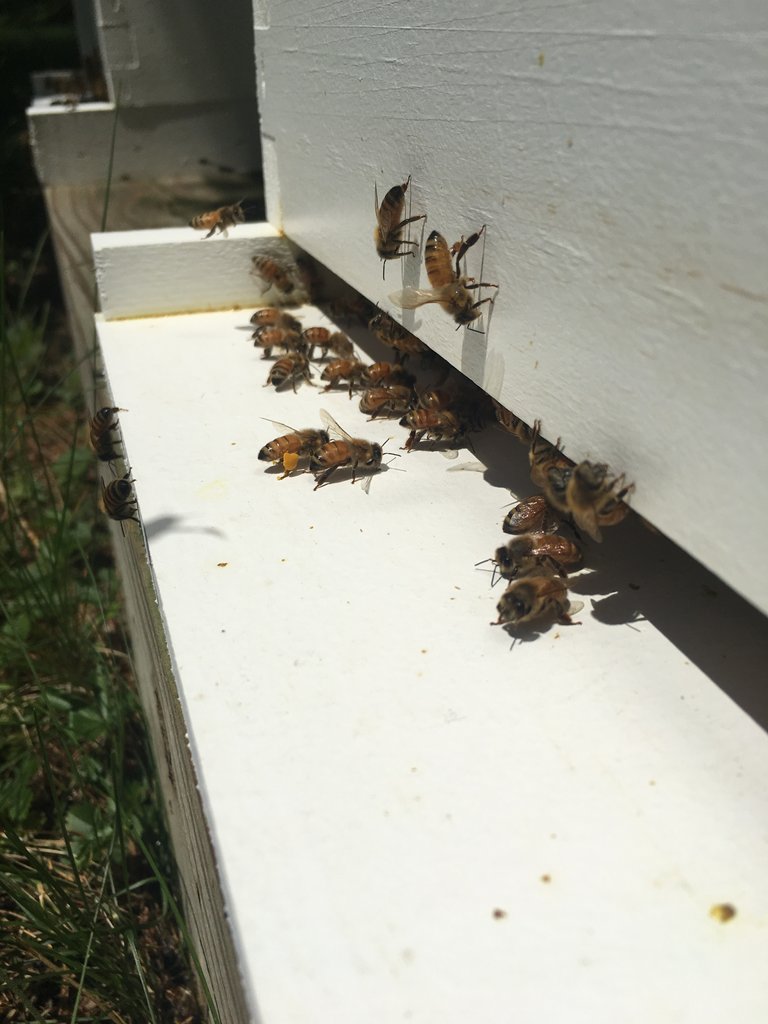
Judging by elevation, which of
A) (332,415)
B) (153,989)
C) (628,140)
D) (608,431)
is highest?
(628,140)

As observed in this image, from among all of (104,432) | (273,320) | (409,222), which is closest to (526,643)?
(409,222)

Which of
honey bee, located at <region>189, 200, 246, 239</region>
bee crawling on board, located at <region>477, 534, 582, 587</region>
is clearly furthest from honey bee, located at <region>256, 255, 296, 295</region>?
bee crawling on board, located at <region>477, 534, 582, 587</region>

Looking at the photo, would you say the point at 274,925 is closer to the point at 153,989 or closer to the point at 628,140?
the point at 628,140

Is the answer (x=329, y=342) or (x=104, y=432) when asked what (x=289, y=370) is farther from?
(x=104, y=432)

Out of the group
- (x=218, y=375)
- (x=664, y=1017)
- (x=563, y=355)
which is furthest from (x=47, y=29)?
(x=664, y=1017)

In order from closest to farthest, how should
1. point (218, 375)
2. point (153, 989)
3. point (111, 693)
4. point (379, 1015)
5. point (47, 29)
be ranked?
point (379, 1015) → point (153, 989) → point (218, 375) → point (111, 693) → point (47, 29)

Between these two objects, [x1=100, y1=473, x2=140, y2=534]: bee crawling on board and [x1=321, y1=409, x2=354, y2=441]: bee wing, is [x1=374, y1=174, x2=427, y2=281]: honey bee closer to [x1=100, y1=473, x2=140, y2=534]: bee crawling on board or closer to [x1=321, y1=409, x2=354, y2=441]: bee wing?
[x1=321, y1=409, x2=354, y2=441]: bee wing
